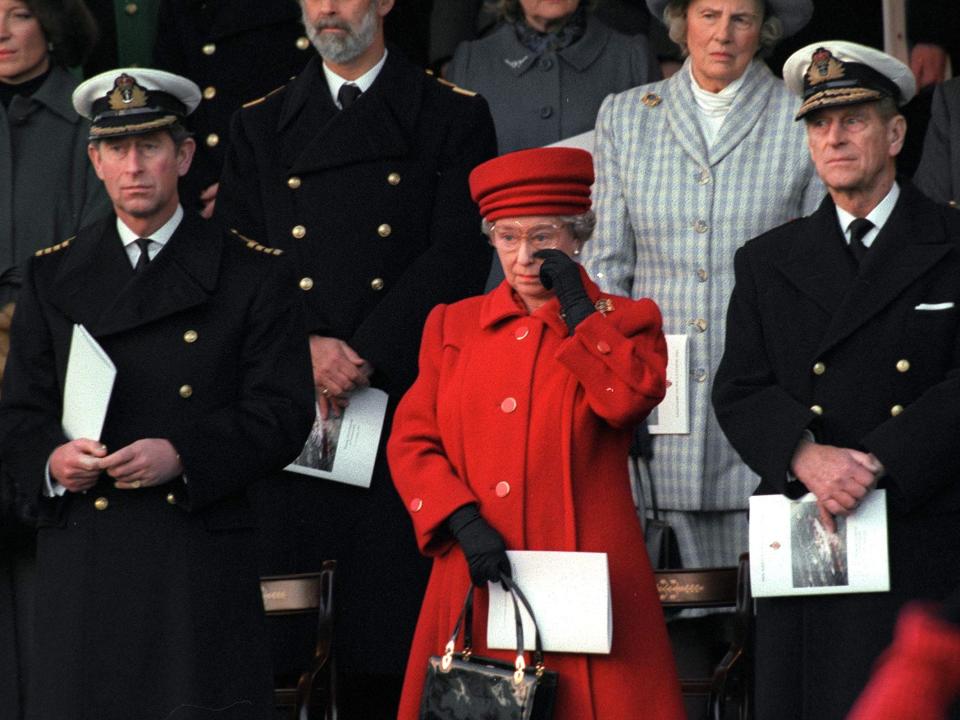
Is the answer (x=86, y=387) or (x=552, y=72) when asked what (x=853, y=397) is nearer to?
(x=86, y=387)

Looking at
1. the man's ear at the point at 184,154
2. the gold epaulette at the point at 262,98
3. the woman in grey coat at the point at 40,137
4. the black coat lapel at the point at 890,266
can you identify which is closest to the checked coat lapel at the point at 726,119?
the black coat lapel at the point at 890,266

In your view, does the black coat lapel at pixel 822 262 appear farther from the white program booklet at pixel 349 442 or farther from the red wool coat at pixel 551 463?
the white program booklet at pixel 349 442

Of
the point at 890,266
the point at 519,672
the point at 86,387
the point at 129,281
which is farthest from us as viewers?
the point at 129,281

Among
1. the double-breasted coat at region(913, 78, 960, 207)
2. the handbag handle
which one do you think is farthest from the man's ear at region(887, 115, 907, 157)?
the handbag handle

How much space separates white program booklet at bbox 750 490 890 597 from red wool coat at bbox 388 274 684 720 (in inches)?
14.8

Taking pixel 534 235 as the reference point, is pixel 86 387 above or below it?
below

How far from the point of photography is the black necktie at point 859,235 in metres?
5.16

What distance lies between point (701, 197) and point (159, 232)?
179 cm

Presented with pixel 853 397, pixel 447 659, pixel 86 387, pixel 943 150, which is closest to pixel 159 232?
pixel 86 387

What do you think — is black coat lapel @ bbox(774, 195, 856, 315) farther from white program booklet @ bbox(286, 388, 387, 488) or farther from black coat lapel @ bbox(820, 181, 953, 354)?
white program booklet @ bbox(286, 388, 387, 488)

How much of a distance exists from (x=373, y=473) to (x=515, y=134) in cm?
158

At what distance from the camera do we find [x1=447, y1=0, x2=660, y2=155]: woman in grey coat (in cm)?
701

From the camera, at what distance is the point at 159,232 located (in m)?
5.29

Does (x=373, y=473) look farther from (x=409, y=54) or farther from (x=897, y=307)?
(x=409, y=54)
